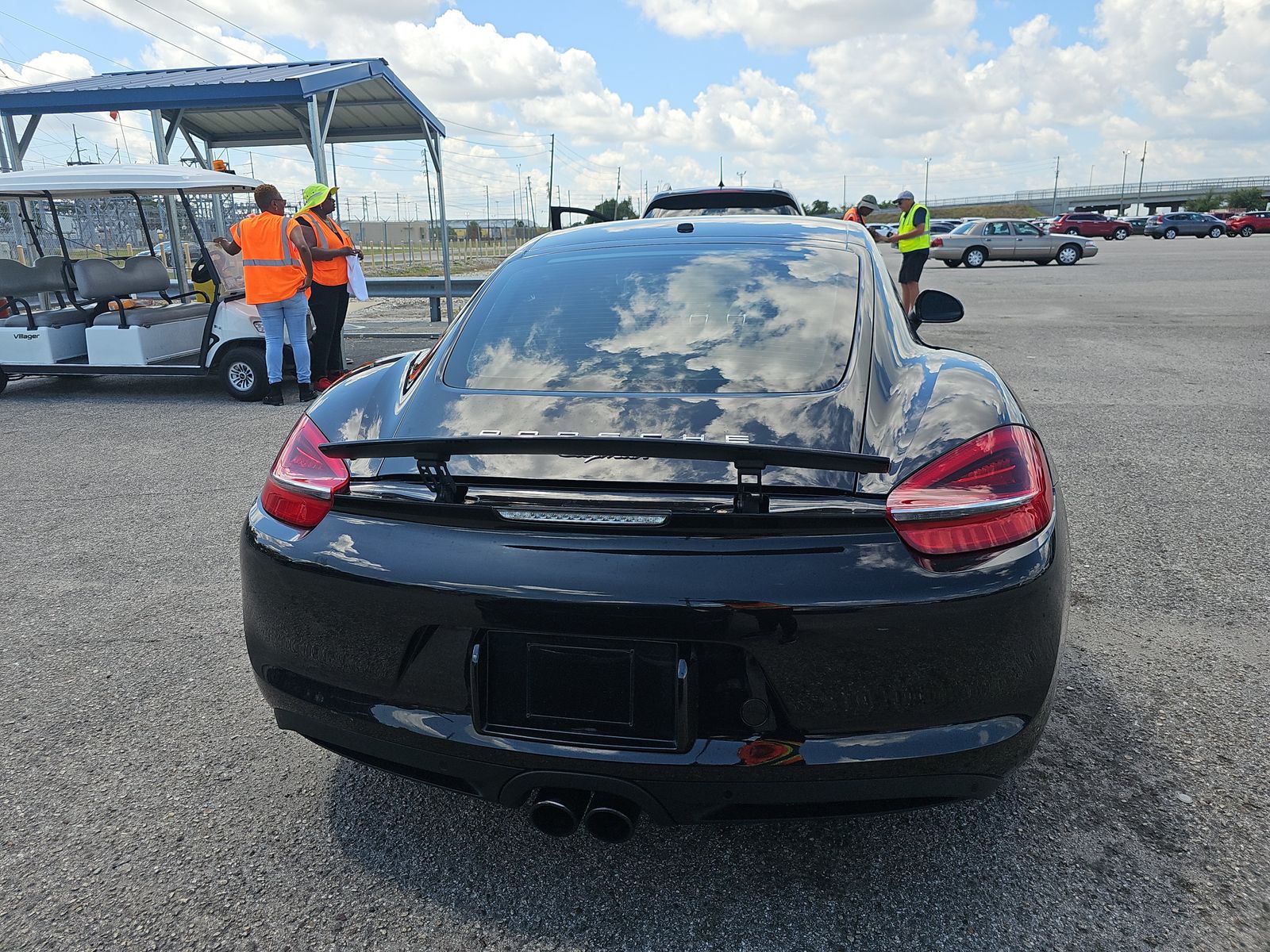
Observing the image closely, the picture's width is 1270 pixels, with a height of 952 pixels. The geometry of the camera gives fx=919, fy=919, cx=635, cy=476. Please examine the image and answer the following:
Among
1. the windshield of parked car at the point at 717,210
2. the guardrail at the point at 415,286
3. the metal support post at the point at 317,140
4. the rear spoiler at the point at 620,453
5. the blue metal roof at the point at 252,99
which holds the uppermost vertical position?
the blue metal roof at the point at 252,99

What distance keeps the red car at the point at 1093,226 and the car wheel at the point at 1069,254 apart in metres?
21.0

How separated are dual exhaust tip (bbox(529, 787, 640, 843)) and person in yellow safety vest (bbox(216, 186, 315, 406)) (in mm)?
6874

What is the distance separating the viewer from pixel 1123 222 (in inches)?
2004

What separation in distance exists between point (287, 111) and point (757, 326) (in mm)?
12899

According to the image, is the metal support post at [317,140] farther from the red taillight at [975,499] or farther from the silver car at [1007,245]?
the silver car at [1007,245]

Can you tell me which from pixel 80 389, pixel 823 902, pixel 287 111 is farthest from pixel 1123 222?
pixel 823 902

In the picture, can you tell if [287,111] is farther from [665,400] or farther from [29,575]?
[665,400]

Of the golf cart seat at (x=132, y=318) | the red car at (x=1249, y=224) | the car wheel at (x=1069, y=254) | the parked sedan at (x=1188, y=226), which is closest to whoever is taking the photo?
the golf cart seat at (x=132, y=318)

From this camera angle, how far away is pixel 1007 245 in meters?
31.0

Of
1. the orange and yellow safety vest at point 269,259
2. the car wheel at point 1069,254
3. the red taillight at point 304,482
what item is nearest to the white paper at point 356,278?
the orange and yellow safety vest at point 269,259

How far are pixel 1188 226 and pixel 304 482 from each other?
6062 cm

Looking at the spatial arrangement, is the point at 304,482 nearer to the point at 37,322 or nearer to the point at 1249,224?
the point at 37,322

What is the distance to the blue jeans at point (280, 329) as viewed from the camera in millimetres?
7926

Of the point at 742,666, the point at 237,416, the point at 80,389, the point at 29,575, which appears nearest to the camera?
the point at 742,666
